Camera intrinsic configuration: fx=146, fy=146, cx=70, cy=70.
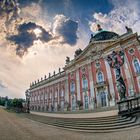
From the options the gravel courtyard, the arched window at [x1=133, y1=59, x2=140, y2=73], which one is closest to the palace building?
the arched window at [x1=133, y1=59, x2=140, y2=73]

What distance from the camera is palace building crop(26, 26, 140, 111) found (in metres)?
26.9

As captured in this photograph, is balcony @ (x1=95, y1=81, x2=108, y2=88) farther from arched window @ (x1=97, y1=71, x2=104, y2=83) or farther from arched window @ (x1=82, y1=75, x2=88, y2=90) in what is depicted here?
arched window @ (x1=82, y1=75, x2=88, y2=90)

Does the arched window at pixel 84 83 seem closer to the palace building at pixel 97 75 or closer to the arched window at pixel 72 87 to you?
the palace building at pixel 97 75

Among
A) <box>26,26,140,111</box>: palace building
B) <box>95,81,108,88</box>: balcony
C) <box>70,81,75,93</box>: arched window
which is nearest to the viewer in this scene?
<box>26,26,140,111</box>: palace building

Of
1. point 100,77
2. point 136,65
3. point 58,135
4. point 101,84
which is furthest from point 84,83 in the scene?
point 58,135

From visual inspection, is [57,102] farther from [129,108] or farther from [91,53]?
[129,108]

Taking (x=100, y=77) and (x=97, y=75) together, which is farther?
(x=97, y=75)

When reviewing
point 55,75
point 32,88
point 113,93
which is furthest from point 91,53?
point 32,88

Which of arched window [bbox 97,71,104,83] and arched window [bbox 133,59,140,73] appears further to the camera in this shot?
arched window [bbox 97,71,104,83]

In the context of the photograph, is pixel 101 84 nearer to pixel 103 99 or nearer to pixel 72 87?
pixel 103 99

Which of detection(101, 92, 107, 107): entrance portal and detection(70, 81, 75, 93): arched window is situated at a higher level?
detection(70, 81, 75, 93): arched window

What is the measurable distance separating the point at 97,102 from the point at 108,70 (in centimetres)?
708

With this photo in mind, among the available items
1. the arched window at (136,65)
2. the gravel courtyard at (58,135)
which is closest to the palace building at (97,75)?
the arched window at (136,65)

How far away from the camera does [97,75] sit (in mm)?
32156
